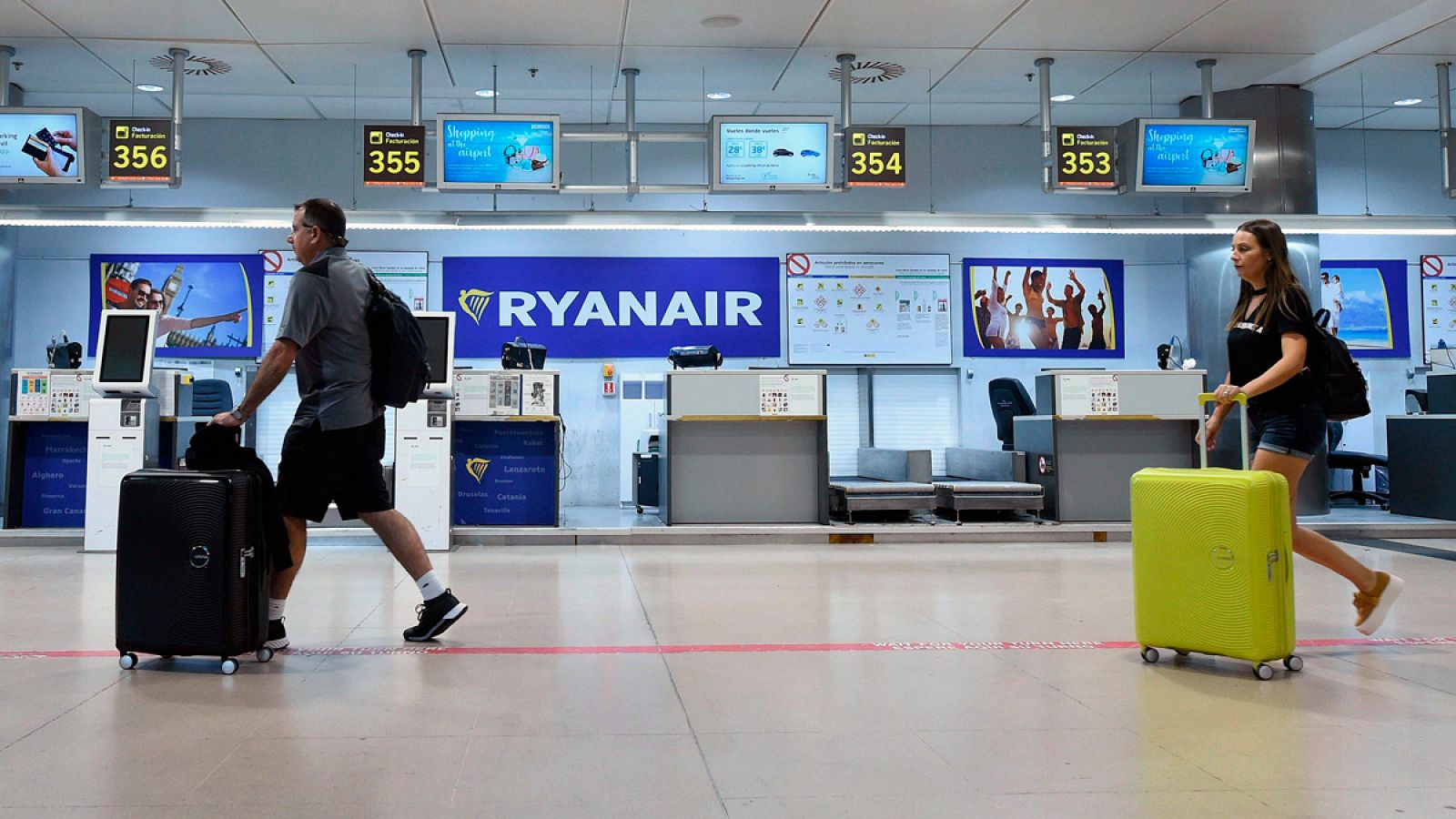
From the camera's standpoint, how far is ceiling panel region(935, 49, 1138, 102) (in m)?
8.27

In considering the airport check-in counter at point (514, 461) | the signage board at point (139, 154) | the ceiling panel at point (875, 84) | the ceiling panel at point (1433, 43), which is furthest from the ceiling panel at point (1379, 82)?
the signage board at point (139, 154)

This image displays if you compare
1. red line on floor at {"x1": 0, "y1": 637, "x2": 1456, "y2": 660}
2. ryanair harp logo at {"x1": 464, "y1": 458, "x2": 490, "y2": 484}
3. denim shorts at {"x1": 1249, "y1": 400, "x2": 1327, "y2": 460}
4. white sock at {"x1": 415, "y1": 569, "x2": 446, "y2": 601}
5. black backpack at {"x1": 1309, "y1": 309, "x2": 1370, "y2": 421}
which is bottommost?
red line on floor at {"x1": 0, "y1": 637, "x2": 1456, "y2": 660}

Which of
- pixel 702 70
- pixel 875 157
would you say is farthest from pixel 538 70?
pixel 875 157

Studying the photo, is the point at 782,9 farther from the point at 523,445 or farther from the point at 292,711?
the point at 292,711

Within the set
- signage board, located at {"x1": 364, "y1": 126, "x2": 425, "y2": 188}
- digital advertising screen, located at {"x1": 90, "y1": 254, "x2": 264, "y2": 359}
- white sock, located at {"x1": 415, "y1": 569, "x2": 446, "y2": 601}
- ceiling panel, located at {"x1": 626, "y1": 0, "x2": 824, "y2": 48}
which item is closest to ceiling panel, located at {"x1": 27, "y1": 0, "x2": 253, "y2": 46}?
signage board, located at {"x1": 364, "y1": 126, "x2": 425, "y2": 188}

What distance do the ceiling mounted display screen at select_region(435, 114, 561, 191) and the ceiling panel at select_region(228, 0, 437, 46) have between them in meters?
0.67

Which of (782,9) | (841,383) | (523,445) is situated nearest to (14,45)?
(523,445)

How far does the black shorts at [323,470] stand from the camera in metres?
3.33

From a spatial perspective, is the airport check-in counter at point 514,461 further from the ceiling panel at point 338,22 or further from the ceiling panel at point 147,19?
the ceiling panel at point 147,19

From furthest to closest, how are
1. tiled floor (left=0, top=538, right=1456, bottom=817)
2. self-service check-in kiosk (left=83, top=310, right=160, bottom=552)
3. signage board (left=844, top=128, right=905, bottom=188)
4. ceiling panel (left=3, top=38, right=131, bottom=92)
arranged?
signage board (left=844, top=128, right=905, bottom=188)
ceiling panel (left=3, top=38, right=131, bottom=92)
self-service check-in kiosk (left=83, top=310, right=160, bottom=552)
tiled floor (left=0, top=538, right=1456, bottom=817)

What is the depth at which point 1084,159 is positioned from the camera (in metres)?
7.95

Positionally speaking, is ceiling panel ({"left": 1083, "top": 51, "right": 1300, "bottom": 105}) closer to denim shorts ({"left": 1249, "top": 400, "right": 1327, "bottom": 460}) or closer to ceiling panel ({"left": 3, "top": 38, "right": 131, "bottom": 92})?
denim shorts ({"left": 1249, "top": 400, "right": 1327, "bottom": 460})

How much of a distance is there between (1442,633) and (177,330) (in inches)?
395

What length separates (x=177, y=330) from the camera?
9.85 meters
